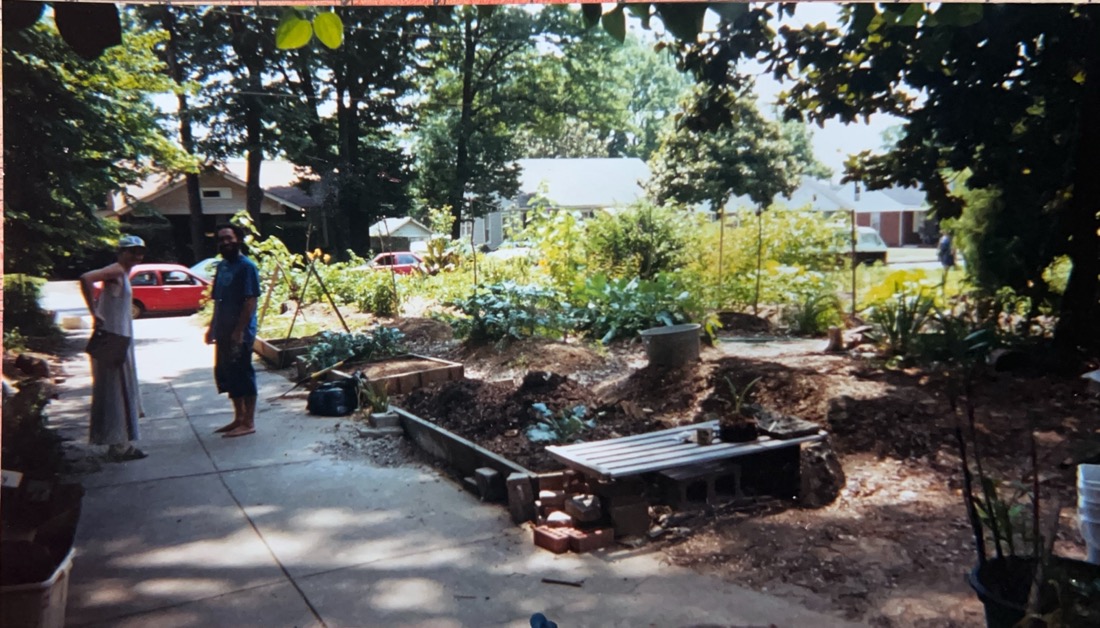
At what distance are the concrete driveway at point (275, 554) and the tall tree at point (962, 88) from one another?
1.95 meters

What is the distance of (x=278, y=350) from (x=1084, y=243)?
407cm

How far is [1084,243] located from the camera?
427 centimetres

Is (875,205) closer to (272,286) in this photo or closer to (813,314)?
(813,314)

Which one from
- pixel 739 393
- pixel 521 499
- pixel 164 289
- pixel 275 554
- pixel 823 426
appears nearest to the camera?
pixel 164 289

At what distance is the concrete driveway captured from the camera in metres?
2.58

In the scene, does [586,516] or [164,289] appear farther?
[586,516]

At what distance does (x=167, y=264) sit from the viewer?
2.63 m

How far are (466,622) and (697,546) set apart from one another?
1069mm

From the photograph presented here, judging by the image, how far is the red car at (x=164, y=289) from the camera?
2566mm

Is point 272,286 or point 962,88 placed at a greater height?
point 962,88

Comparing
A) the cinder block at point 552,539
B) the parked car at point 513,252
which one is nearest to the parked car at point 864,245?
the parked car at point 513,252

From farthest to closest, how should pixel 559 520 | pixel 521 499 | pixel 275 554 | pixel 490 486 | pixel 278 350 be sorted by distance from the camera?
1. pixel 490 486
2. pixel 521 499
3. pixel 559 520
4. pixel 278 350
5. pixel 275 554

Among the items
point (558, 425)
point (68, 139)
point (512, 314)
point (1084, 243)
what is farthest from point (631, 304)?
point (1084, 243)

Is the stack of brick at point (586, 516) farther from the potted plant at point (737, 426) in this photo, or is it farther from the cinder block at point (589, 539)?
the potted plant at point (737, 426)
